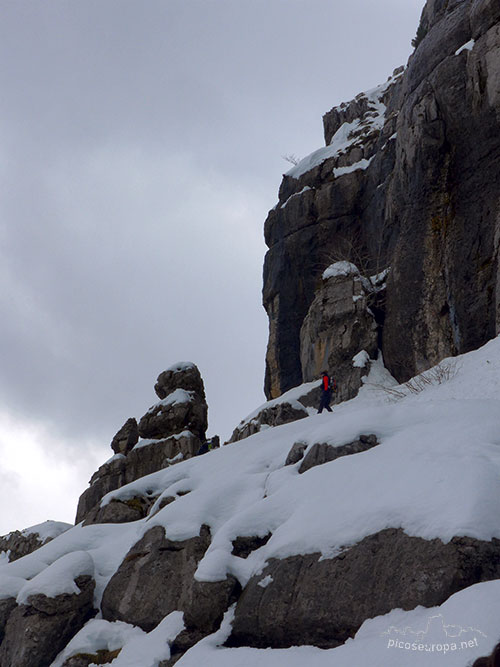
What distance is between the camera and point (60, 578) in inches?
510

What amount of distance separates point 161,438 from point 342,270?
51.3 ft

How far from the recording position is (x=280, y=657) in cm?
739

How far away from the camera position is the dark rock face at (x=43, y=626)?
1184 centimetres

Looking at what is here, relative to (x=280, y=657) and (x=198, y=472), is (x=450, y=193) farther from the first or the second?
(x=280, y=657)

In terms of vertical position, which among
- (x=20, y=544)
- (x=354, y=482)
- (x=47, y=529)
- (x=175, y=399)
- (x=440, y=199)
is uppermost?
(x=440, y=199)

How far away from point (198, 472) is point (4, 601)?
6146mm

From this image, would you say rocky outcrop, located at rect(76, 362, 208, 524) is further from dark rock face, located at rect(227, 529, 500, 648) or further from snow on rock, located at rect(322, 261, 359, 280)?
dark rock face, located at rect(227, 529, 500, 648)

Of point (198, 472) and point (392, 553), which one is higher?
point (198, 472)

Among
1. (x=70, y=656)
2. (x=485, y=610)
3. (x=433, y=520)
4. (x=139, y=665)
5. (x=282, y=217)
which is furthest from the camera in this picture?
(x=282, y=217)

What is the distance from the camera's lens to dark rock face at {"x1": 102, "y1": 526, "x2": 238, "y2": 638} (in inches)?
455

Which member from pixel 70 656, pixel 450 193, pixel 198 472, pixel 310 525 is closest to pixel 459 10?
pixel 450 193

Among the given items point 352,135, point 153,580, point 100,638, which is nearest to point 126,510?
point 153,580

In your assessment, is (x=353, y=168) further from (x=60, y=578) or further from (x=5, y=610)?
(x=5, y=610)

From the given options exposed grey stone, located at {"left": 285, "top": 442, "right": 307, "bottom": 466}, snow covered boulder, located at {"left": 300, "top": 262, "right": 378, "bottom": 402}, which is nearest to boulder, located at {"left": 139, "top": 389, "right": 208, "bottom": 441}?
snow covered boulder, located at {"left": 300, "top": 262, "right": 378, "bottom": 402}
